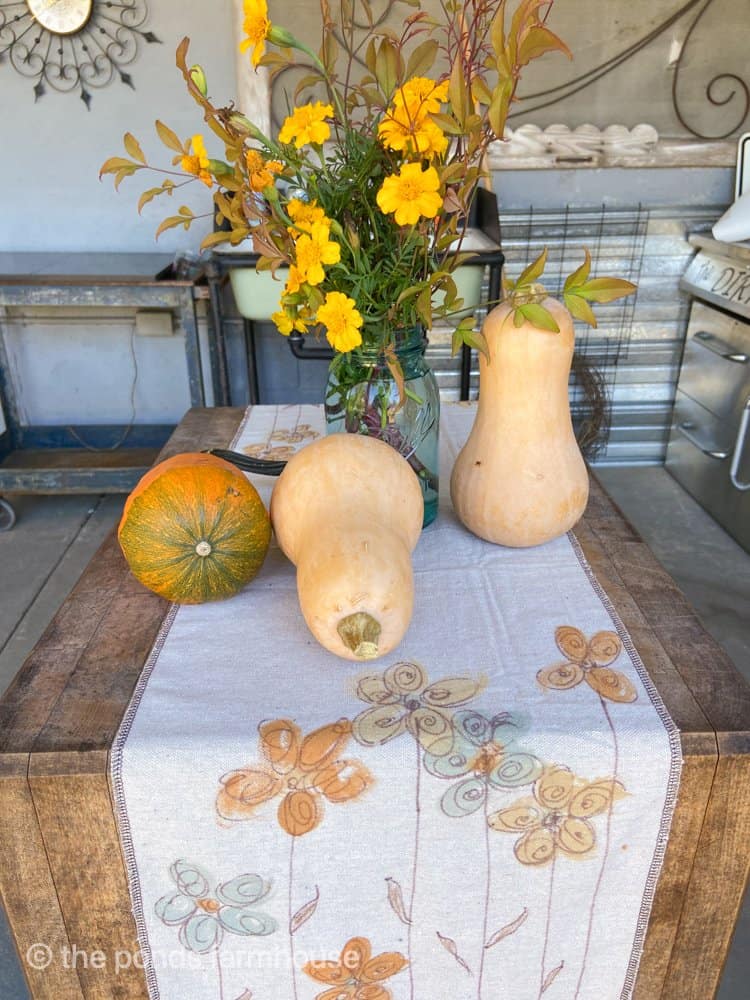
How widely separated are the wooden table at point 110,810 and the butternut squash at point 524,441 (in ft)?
0.44

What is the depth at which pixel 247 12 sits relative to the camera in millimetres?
602

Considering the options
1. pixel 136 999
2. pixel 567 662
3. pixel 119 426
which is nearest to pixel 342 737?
pixel 567 662

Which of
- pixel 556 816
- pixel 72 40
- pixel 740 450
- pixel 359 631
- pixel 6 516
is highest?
pixel 72 40

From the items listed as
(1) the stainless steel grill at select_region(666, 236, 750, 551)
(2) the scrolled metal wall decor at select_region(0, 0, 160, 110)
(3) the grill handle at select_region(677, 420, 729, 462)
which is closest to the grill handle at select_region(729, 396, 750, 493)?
(1) the stainless steel grill at select_region(666, 236, 750, 551)

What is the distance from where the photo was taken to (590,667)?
0.66m

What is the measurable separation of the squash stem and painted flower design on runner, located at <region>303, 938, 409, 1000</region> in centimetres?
25

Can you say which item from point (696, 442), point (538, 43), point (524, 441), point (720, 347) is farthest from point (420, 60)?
point (696, 442)

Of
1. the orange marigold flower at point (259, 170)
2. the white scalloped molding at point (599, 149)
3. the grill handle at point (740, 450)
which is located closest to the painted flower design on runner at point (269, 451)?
the orange marigold flower at point (259, 170)

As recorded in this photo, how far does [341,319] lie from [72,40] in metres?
2.25

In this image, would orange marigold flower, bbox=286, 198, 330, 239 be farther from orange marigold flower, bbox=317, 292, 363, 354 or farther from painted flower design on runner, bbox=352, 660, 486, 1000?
painted flower design on runner, bbox=352, 660, 486, 1000

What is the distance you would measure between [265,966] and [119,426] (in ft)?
7.39

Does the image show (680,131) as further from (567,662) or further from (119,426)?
(567,662)

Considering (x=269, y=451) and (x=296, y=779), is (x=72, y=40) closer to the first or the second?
(x=269, y=451)

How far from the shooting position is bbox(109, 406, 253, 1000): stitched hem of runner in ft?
1.91
